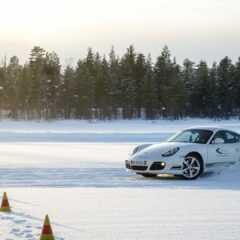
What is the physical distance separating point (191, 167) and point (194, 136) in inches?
47.8

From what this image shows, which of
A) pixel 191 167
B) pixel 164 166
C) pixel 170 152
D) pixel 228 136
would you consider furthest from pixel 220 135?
pixel 164 166

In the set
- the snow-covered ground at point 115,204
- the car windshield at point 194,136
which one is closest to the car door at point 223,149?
the car windshield at point 194,136

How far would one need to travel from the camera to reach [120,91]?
98.6 m

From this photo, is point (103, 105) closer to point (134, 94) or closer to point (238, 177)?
point (134, 94)

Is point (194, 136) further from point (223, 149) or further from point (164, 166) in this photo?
point (164, 166)

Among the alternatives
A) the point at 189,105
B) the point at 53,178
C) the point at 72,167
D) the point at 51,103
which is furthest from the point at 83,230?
the point at 189,105

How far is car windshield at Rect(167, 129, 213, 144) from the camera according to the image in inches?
569

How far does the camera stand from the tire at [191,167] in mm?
13672

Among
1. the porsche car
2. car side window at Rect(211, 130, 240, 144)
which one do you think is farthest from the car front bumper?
car side window at Rect(211, 130, 240, 144)

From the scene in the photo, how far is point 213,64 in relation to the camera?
12625cm

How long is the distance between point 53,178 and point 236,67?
93905 mm

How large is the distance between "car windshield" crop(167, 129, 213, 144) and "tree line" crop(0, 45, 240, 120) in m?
79.3

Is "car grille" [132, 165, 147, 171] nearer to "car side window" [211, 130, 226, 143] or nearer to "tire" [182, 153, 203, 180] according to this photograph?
"tire" [182, 153, 203, 180]

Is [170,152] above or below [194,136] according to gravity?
below
